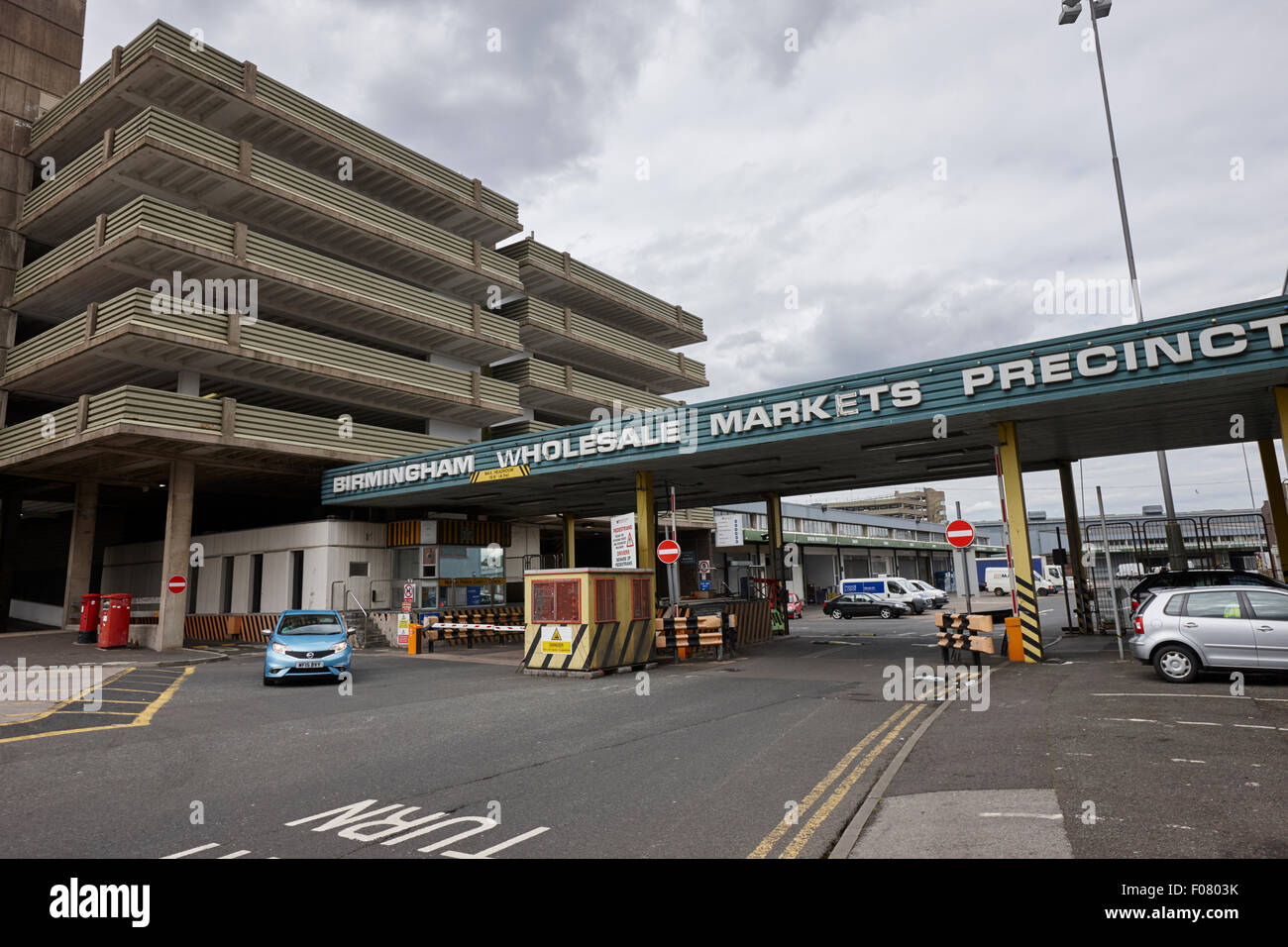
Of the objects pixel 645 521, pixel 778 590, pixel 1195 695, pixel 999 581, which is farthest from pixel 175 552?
pixel 999 581

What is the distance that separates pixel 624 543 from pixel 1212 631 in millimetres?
10982

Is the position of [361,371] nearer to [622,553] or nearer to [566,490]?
[566,490]

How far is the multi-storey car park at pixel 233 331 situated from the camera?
2412cm

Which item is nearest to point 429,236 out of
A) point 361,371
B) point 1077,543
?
point 361,371

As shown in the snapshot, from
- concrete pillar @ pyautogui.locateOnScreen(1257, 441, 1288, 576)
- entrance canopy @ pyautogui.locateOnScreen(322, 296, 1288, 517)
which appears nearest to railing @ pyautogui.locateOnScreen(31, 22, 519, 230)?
entrance canopy @ pyautogui.locateOnScreen(322, 296, 1288, 517)

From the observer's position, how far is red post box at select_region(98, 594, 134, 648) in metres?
23.0

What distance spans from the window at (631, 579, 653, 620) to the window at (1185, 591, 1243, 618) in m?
10.4

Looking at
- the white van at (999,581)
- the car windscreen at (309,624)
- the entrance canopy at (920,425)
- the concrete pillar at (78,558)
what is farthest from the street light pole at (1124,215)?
the concrete pillar at (78,558)

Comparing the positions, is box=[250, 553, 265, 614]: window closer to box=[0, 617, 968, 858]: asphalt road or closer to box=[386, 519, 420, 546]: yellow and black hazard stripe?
box=[386, 519, 420, 546]: yellow and black hazard stripe

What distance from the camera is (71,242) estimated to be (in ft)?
83.7

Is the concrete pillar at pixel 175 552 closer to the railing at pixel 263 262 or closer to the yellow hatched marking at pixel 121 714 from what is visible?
the railing at pixel 263 262

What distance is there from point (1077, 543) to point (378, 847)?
23.3 meters
